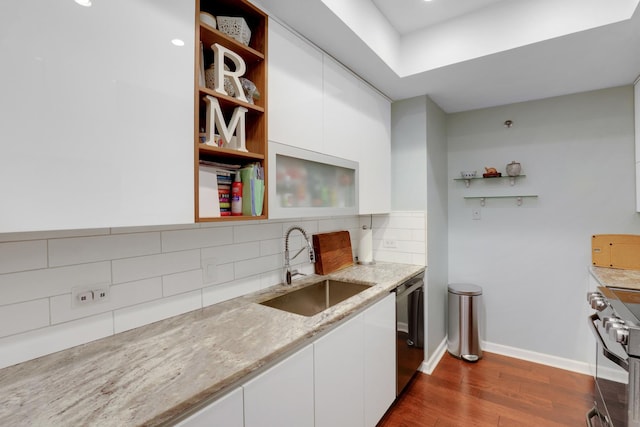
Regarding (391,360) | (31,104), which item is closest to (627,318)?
(391,360)

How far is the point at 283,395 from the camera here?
108 centimetres

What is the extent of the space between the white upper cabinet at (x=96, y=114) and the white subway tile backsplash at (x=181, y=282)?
0.43m

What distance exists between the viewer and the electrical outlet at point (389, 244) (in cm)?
262

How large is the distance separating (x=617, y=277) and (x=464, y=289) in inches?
40.5

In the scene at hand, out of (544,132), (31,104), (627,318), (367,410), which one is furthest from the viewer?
(544,132)

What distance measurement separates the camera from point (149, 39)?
3.16 ft

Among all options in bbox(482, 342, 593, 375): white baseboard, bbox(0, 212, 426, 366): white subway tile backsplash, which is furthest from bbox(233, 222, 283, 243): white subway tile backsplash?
bbox(482, 342, 593, 375): white baseboard

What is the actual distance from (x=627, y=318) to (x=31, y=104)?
2.33 m

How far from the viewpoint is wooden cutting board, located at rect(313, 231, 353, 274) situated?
2135 mm

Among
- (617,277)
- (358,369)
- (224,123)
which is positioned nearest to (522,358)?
(617,277)

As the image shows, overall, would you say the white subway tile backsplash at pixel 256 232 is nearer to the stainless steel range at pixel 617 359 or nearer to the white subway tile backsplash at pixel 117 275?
the white subway tile backsplash at pixel 117 275

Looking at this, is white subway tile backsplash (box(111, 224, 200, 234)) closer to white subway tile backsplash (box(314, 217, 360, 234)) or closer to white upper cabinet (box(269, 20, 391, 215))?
white upper cabinet (box(269, 20, 391, 215))

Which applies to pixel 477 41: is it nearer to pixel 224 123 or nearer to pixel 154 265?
pixel 224 123

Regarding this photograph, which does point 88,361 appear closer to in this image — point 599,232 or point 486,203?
point 486,203
